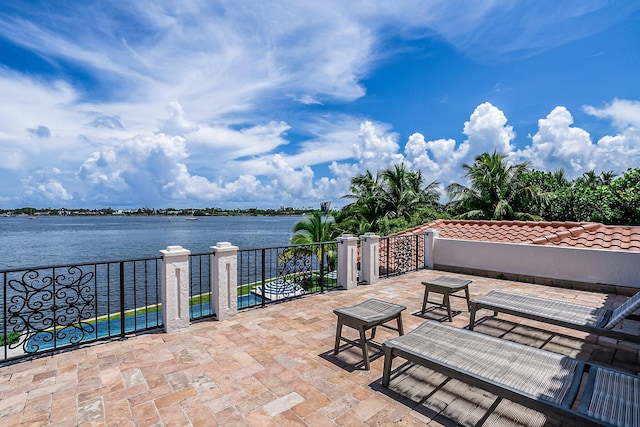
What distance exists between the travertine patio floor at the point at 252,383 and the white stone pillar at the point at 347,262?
211 cm

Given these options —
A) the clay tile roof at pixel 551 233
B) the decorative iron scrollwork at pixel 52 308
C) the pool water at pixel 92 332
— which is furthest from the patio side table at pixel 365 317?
the clay tile roof at pixel 551 233

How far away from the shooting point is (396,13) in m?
8.01

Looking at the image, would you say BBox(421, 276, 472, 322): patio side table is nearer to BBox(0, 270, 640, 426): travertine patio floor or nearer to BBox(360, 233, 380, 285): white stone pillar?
BBox(0, 270, 640, 426): travertine patio floor

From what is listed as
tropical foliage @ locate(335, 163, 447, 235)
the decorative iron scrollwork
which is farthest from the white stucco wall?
the decorative iron scrollwork

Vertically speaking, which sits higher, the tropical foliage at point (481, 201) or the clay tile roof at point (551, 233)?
the tropical foliage at point (481, 201)

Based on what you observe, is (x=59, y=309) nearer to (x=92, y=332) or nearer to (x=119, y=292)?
(x=92, y=332)

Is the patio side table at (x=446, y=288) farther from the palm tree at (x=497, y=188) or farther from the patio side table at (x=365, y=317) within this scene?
the palm tree at (x=497, y=188)

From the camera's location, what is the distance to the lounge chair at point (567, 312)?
3.29m

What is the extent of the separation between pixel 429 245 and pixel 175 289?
23.0 ft

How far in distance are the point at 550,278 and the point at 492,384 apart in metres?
6.61

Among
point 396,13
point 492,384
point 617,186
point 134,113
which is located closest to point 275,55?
point 396,13

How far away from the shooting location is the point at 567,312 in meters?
3.85

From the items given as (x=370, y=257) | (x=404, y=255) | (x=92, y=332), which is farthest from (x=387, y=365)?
(x=404, y=255)

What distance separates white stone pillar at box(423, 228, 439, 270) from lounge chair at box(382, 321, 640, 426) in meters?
6.16
